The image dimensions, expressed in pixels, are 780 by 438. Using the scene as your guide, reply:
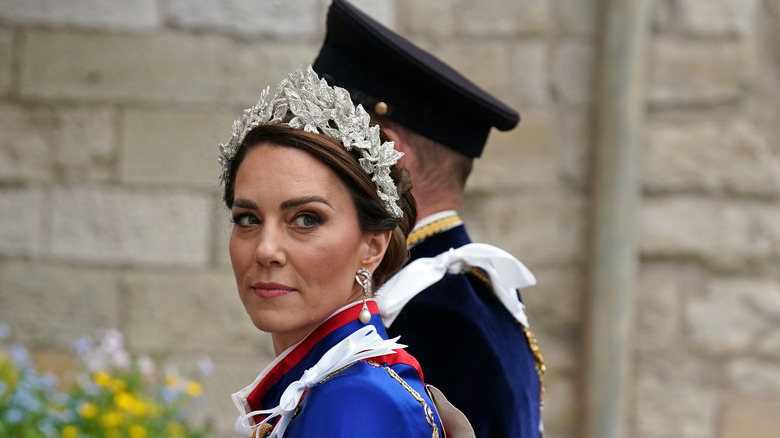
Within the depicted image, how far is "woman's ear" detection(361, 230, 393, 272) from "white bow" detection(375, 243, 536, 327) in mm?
314

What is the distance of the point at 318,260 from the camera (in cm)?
137

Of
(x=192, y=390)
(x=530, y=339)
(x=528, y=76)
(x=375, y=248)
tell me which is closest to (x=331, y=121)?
(x=375, y=248)

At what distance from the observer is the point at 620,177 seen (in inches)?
146

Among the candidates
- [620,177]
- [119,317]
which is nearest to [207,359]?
[119,317]

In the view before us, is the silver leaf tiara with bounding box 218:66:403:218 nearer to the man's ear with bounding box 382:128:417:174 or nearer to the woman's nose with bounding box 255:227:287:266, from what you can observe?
the woman's nose with bounding box 255:227:287:266

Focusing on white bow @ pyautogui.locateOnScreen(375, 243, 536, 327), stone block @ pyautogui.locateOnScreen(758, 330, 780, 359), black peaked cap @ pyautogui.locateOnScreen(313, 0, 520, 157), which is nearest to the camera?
white bow @ pyautogui.locateOnScreen(375, 243, 536, 327)

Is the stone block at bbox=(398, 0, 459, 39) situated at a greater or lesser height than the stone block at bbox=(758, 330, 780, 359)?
greater

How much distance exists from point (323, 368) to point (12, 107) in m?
2.96

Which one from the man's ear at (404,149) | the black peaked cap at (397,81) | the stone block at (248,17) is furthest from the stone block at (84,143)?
the man's ear at (404,149)

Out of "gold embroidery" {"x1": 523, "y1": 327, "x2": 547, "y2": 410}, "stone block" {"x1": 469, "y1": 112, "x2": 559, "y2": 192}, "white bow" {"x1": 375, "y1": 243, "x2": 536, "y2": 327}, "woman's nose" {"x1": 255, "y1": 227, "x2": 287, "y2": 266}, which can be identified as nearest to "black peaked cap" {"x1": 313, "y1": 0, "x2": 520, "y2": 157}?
"white bow" {"x1": 375, "y1": 243, "x2": 536, "y2": 327}

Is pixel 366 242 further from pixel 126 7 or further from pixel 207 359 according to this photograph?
pixel 126 7

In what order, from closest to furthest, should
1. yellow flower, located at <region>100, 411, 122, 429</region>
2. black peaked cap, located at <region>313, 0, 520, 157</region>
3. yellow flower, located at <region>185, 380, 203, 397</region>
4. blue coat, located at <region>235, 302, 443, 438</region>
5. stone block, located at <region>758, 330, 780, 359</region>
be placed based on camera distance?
blue coat, located at <region>235, 302, 443, 438</region>, black peaked cap, located at <region>313, 0, 520, 157</region>, yellow flower, located at <region>100, 411, 122, 429</region>, yellow flower, located at <region>185, 380, 203, 397</region>, stone block, located at <region>758, 330, 780, 359</region>

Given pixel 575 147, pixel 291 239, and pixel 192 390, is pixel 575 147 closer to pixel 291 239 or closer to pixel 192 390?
pixel 192 390

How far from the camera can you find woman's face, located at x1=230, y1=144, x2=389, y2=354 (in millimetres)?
1356
